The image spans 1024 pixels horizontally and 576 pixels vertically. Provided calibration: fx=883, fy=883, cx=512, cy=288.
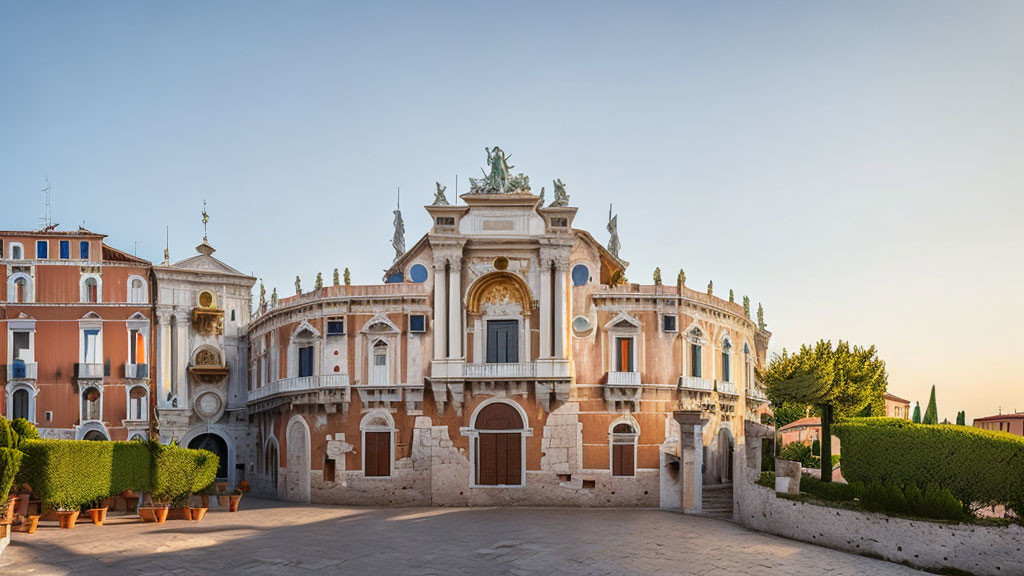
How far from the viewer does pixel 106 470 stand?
33094 mm

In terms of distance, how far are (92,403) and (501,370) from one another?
937 inches

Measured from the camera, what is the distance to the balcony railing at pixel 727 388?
4244cm

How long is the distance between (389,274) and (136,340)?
14.6m

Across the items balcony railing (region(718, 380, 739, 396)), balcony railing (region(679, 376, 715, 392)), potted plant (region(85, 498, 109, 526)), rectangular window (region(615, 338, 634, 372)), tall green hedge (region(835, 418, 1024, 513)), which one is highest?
rectangular window (region(615, 338, 634, 372))

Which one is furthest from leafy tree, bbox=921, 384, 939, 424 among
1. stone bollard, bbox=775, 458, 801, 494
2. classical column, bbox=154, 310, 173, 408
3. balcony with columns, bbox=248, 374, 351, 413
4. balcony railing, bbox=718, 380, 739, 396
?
classical column, bbox=154, 310, 173, 408

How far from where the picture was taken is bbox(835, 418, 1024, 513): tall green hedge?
1003 inches

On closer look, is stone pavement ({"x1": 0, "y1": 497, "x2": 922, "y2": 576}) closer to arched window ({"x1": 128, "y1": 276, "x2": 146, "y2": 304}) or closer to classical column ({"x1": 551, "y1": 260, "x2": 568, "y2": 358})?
classical column ({"x1": 551, "y1": 260, "x2": 568, "y2": 358})

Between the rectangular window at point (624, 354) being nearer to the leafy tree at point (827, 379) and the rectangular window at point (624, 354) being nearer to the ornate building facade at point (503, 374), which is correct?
the ornate building facade at point (503, 374)

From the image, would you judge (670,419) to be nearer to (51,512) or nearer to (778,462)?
(778,462)

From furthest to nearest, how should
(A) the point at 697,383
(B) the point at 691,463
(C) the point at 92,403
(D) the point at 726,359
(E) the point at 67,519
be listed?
(C) the point at 92,403 < (D) the point at 726,359 < (A) the point at 697,383 < (B) the point at 691,463 < (E) the point at 67,519

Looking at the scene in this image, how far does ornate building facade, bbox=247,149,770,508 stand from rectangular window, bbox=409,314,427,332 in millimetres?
100

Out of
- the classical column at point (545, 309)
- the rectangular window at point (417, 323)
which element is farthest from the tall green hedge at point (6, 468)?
the classical column at point (545, 309)

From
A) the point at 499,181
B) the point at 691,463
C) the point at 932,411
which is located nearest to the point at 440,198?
the point at 499,181

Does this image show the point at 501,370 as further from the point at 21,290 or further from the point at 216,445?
the point at 21,290
